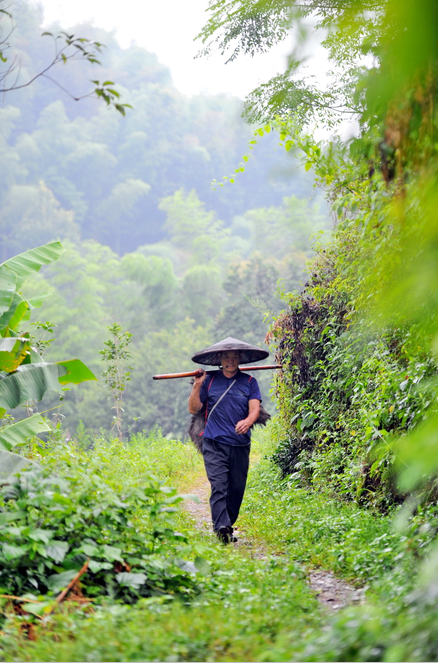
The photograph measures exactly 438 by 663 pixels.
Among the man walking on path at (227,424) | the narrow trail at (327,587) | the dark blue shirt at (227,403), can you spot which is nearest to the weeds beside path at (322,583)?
the narrow trail at (327,587)

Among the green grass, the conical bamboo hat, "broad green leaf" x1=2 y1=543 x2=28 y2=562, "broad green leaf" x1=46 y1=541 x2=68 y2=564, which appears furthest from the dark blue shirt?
"broad green leaf" x1=2 y1=543 x2=28 y2=562

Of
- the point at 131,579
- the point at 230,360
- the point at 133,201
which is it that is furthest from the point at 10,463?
the point at 133,201

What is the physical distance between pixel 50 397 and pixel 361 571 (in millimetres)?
41252

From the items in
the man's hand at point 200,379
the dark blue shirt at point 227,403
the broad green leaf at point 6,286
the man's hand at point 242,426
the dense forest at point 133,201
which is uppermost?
the dense forest at point 133,201

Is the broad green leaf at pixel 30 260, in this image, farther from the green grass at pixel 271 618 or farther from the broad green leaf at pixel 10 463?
the green grass at pixel 271 618

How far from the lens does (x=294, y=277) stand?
40406mm

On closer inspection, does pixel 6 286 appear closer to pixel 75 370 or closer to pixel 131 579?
pixel 75 370

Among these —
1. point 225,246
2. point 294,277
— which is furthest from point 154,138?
point 294,277

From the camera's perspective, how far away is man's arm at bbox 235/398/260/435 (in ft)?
20.9

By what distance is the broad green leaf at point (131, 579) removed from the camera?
354 centimetres

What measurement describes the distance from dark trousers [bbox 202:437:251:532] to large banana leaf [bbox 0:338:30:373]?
2.24 m

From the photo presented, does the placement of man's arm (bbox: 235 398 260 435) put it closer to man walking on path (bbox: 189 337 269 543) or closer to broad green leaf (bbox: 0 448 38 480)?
man walking on path (bbox: 189 337 269 543)

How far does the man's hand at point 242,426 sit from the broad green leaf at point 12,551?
10.5 ft

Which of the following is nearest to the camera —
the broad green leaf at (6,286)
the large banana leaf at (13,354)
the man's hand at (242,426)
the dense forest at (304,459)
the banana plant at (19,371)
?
the dense forest at (304,459)
